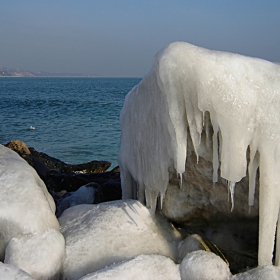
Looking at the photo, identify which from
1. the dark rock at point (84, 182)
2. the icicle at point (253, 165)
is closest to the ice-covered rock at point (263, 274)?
the icicle at point (253, 165)

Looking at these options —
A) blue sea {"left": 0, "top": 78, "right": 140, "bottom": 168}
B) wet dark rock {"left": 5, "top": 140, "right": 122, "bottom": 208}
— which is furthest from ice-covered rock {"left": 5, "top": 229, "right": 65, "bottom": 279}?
blue sea {"left": 0, "top": 78, "right": 140, "bottom": 168}

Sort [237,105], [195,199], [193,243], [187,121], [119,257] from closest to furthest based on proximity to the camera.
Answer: [237,105] < [187,121] < [119,257] < [193,243] < [195,199]

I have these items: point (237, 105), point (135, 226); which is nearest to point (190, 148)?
point (237, 105)

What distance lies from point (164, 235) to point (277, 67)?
1.92 meters

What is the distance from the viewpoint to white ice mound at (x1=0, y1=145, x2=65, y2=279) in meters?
2.97

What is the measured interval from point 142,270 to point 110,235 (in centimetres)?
75

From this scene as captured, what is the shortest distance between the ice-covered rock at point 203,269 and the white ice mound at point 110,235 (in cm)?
64

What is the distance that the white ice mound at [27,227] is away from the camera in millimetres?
2973

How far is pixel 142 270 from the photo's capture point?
2.72m

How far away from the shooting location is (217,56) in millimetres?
2770

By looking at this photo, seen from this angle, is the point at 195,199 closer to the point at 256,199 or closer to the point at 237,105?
the point at 256,199

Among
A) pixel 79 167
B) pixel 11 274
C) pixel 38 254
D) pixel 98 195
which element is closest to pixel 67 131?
pixel 79 167

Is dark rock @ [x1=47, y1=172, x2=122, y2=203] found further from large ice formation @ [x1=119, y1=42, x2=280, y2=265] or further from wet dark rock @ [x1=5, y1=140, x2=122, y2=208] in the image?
large ice formation @ [x1=119, y1=42, x2=280, y2=265]

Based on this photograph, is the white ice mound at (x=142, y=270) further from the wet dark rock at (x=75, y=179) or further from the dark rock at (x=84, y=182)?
the dark rock at (x=84, y=182)
